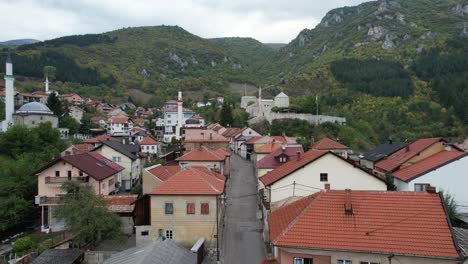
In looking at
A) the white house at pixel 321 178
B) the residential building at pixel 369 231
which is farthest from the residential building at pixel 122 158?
the residential building at pixel 369 231

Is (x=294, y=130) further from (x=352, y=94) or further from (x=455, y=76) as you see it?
(x=455, y=76)

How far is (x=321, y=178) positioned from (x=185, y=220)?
9980 millimetres

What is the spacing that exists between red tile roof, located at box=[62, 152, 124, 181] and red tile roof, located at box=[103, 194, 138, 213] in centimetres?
412

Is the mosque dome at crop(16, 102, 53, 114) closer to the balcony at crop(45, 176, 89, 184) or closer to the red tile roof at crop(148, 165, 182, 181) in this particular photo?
the balcony at crop(45, 176, 89, 184)

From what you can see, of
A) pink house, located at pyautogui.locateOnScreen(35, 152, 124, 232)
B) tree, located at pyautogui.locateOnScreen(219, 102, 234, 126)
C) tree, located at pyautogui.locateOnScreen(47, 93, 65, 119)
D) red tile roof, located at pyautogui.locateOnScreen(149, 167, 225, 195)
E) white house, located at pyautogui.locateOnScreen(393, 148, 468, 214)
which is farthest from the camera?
tree, located at pyautogui.locateOnScreen(219, 102, 234, 126)

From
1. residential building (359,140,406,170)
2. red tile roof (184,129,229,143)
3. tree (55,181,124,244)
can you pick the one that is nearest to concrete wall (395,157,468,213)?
residential building (359,140,406,170)

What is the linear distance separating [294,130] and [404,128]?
34254 millimetres

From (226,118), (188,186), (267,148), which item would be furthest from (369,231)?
(226,118)

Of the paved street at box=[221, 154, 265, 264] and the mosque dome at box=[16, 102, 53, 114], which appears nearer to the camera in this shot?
the paved street at box=[221, 154, 265, 264]

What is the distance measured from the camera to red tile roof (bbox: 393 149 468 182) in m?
26.8

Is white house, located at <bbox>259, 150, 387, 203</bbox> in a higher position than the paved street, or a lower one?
higher

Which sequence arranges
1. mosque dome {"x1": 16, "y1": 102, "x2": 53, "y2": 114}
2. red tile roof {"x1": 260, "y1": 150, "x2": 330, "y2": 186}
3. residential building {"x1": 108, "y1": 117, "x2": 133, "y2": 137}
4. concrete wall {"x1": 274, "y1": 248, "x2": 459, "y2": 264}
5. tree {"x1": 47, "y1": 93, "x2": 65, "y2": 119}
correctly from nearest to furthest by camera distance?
concrete wall {"x1": 274, "y1": 248, "x2": 459, "y2": 264}, red tile roof {"x1": 260, "y1": 150, "x2": 330, "y2": 186}, mosque dome {"x1": 16, "y1": 102, "x2": 53, "y2": 114}, tree {"x1": 47, "y1": 93, "x2": 65, "y2": 119}, residential building {"x1": 108, "y1": 117, "x2": 133, "y2": 137}

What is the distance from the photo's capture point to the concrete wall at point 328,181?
25.8 metres

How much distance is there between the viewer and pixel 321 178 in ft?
85.4
